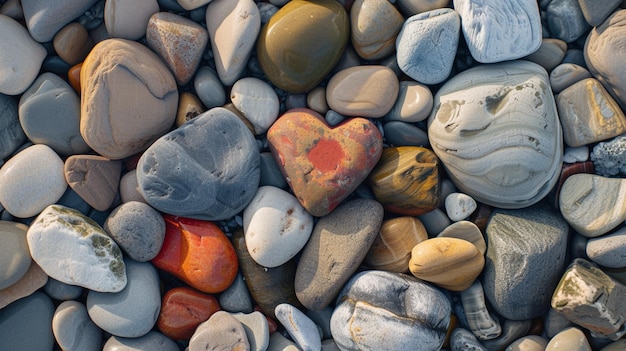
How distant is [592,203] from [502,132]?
1.86 ft

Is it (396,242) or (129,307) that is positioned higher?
(396,242)

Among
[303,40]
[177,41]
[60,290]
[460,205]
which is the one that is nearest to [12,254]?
[60,290]

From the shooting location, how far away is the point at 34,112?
8.45 feet

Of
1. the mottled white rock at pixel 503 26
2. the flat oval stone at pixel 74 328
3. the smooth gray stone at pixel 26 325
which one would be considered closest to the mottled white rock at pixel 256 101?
the mottled white rock at pixel 503 26

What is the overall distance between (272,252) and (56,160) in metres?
1.18

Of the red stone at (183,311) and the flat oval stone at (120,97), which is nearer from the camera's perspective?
the flat oval stone at (120,97)

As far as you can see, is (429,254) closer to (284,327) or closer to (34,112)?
(284,327)

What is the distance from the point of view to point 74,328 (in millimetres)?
2570

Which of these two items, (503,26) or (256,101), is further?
(256,101)

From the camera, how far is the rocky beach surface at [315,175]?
8.21ft

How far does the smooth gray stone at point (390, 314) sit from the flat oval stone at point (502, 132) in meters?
0.61

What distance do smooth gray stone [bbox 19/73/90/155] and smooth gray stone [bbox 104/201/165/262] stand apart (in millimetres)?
446

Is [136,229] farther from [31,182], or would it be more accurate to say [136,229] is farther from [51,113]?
[51,113]

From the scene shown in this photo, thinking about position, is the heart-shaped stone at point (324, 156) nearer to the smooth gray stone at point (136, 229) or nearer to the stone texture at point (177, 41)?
the stone texture at point (177, 41)
